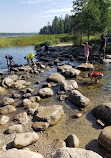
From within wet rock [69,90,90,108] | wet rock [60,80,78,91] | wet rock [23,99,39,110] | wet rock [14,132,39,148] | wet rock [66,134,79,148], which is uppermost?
wet rock [60,80,78,91]

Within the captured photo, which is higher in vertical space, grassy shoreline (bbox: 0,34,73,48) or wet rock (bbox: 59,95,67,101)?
grassy shoreline (bbox: 0,34,73,48)

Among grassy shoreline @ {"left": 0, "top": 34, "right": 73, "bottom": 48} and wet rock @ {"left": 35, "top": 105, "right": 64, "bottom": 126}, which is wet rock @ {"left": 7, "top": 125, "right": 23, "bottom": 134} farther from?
grassy shoreline @ {"left": 0, "top": 34, "right": 73, "bottom": 48}

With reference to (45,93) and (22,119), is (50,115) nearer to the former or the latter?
(22,119)

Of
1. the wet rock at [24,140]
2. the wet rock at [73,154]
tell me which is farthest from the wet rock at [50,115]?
the wet rock at [73,154]

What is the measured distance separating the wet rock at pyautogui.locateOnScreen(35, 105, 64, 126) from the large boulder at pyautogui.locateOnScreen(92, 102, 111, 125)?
5.84 feet

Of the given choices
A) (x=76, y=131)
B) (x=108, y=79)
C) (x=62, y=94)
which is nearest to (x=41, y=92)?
(x=62, y=94)

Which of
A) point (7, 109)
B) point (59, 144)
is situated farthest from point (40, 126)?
→ point (7, 109)

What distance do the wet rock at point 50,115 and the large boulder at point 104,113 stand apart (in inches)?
70.0

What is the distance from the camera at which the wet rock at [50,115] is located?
19.9 feet

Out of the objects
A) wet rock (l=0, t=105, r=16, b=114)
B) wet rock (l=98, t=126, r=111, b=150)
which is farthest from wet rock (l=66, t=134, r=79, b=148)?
wet rock (l=0, t=105, r=16, b=114)

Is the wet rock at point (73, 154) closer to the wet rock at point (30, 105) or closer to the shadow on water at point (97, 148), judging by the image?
the shadow on water at point (97, 148)

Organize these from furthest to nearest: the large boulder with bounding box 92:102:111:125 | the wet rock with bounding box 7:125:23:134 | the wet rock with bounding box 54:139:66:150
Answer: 1. the large boulder with bounding box 92:102:111:125
2. the wet rock with bounding box 7:125:23:134
3. the wet rock with bounding box 54:139:66:150

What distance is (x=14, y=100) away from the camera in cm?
877

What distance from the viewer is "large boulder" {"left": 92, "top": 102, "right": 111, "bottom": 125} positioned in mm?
6034
